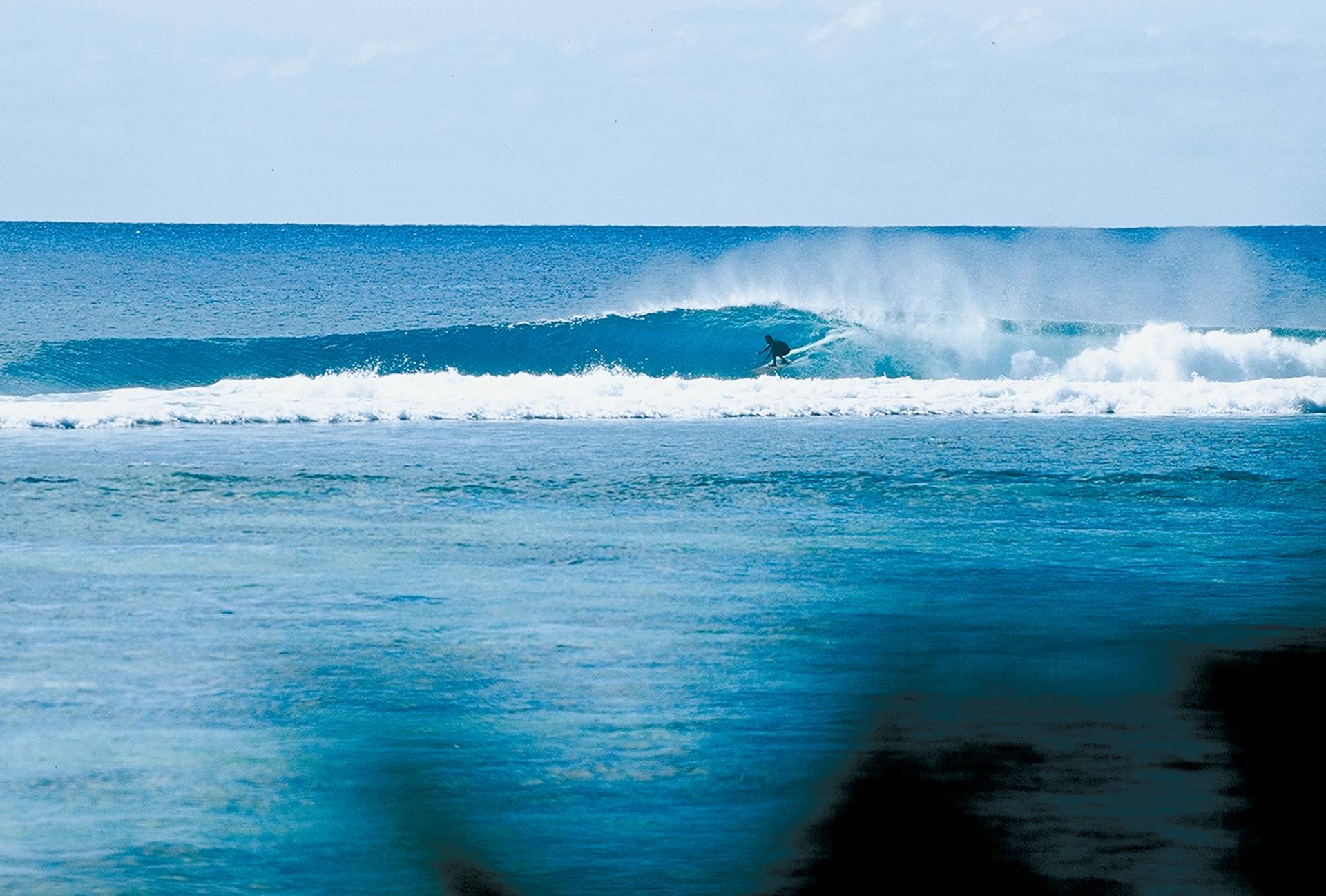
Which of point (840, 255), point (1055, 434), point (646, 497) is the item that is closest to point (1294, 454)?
point (1055, 434)

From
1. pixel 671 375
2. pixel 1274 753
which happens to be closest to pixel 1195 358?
pixel 671 375

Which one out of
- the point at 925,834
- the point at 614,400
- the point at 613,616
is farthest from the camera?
the point at 614,400

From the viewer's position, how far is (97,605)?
31.3 feet

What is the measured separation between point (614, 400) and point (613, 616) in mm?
13284

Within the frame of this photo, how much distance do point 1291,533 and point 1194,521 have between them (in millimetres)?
814

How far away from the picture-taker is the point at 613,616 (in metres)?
9.34

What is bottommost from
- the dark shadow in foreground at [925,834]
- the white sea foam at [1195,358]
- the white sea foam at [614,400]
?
the dark shadow in foreground at [925,834]

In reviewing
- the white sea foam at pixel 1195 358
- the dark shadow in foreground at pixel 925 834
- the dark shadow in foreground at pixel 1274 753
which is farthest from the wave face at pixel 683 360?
the dark shadow in foreground at pixel 925 834

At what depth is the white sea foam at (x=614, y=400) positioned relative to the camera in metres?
20.7

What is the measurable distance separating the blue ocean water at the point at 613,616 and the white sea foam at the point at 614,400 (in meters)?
0.11

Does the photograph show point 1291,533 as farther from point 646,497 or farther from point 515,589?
point 515,589

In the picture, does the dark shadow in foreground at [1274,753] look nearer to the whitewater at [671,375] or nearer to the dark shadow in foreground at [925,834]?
the dark shadow in foreground at [925,834]

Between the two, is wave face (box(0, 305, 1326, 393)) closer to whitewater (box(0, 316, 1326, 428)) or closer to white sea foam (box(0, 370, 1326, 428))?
whitewater (box(0, 316, 1326, 428))

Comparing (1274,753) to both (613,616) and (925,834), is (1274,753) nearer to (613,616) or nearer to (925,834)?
(925,834)
